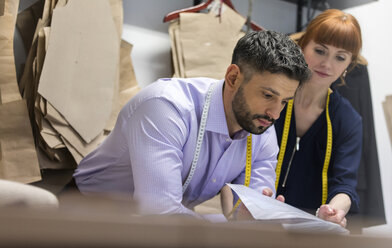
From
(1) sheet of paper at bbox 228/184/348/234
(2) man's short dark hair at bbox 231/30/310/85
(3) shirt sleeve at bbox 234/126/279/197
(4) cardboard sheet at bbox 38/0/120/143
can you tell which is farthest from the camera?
(4) cardboard sheet at bbox 38/0/120/143

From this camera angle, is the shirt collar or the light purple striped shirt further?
Answer: the shirt collar

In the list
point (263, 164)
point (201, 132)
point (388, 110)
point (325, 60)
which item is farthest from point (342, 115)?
point (388, 110)

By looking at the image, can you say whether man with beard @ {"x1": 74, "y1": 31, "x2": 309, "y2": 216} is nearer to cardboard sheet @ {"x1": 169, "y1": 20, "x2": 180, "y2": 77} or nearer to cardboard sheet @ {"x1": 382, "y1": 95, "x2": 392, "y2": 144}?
cardboard sheet @ {"x1": 169, "y1": 20, "x2": 180, "y2": 77}

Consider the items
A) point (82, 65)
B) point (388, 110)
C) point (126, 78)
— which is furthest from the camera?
point (388, 110)

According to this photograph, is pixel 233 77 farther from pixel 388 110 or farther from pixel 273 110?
pixel 388 110

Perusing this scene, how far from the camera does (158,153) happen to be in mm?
1197

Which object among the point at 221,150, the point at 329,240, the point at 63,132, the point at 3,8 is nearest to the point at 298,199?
the point at 221,150

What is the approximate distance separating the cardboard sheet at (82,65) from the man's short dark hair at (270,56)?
26.3 inches

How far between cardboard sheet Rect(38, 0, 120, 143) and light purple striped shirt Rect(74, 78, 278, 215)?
0.26 metres

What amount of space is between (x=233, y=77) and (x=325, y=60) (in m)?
0.58

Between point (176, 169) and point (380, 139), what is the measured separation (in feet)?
6.72

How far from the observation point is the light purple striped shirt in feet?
3.92

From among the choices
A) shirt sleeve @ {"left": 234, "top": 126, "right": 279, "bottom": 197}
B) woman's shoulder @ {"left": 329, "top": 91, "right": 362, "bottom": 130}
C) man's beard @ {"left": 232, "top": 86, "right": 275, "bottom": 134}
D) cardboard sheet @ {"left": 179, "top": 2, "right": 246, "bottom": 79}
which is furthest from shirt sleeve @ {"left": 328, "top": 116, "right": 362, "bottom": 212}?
cardboard sheet @ {"left": 179, "top": 2, "right": 246, "bottom": 79}

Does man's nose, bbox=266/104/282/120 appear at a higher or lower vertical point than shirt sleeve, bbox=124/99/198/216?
higher
